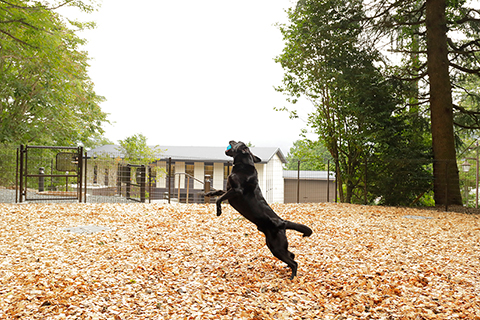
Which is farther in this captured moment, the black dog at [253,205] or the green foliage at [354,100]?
the green foliage at [354,100]

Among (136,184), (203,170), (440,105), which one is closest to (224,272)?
(136,184)

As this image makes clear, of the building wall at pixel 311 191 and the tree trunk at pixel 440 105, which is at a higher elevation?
the tree trunk at pixel 440 105

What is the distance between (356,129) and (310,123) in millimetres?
1713

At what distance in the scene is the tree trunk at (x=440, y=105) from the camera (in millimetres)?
10242

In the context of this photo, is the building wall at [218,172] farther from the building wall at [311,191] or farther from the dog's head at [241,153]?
the dog's head at [241,153]

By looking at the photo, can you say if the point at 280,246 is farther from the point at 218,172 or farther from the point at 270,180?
the point at 270,180

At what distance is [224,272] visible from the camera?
383 cm

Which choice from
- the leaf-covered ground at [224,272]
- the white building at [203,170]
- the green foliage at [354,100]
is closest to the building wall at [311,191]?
the white building at [203,170]

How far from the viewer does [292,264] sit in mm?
3613

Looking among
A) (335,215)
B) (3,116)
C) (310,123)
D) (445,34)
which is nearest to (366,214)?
(335,215)

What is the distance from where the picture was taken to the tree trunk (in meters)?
10.2

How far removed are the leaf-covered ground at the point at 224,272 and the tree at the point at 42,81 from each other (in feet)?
22.1

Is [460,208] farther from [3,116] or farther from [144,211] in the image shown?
[3,116]

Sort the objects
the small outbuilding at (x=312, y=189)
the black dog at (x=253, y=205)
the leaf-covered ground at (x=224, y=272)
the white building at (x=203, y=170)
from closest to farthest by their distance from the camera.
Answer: the leaf-covered ground at (x=224, y=272)
the black dog at (x=253, y=205)
the white building at (x=203, y=170)
the small outbuilding at (x=312, y=189)
